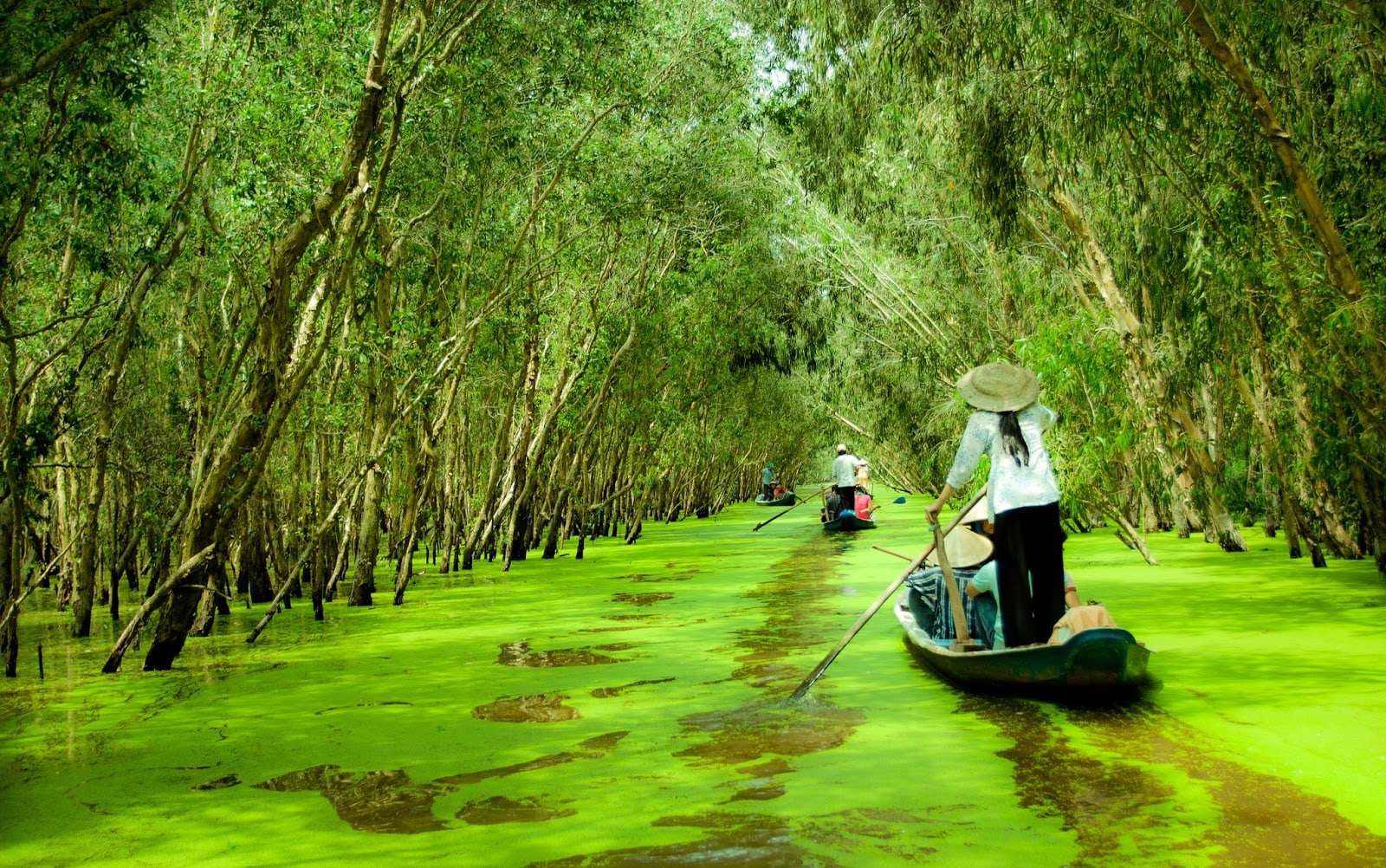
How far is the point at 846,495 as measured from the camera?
2669 cm

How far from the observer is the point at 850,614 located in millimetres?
11523

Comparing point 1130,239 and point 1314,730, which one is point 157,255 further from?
point 1130,239

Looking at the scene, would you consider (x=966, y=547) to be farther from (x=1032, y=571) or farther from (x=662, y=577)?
(x=662, y=577)

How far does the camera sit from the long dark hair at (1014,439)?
719cm

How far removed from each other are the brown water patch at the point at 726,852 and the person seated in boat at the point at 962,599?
3.46 metres

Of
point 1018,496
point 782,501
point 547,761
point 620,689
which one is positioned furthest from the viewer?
point 782,501

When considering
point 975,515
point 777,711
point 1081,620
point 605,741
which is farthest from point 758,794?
point 975,515

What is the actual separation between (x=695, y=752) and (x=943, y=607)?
3.22 m

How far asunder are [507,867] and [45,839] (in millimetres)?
1996

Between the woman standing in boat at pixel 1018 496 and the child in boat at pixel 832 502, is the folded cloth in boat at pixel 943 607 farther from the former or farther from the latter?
the child in boat at pixel 832 502

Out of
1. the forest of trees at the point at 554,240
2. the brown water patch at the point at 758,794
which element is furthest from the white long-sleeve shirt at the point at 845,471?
the brown water patch at the point at 758,794

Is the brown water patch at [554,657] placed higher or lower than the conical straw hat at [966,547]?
lower

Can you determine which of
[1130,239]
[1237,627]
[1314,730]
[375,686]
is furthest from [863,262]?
[1314,730]

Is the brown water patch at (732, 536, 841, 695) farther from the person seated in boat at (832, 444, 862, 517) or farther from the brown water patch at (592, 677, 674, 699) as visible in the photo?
the person seated in boat at (832, 444, 862, 517)
